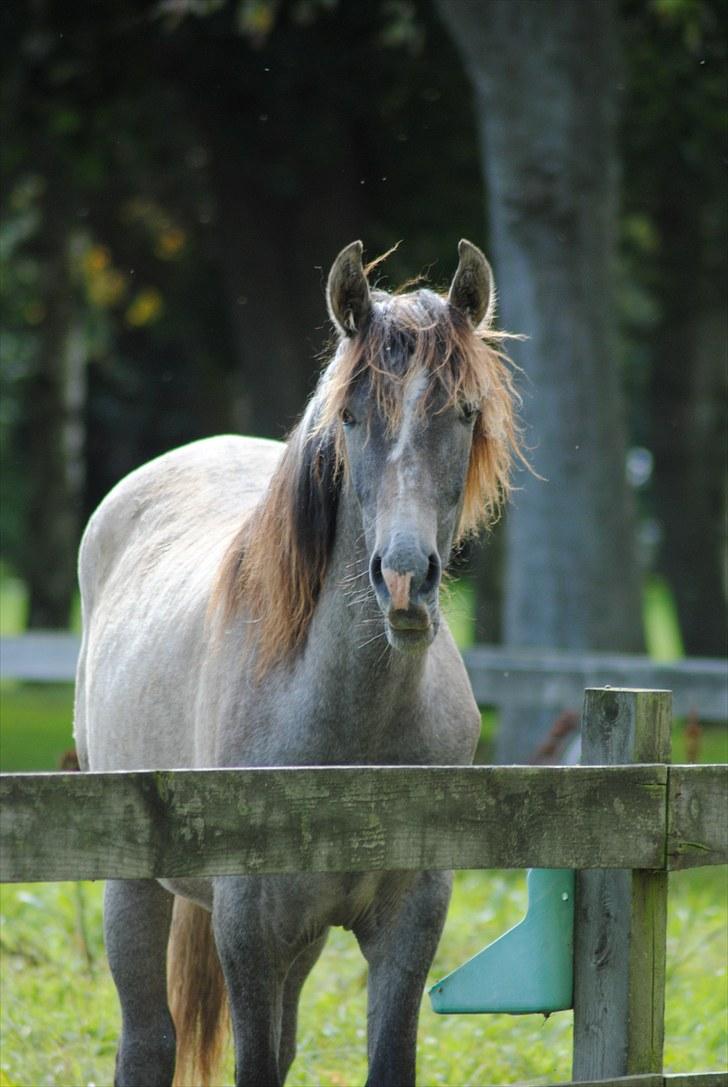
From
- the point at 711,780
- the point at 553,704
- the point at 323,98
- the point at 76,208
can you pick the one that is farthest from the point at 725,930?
the point at 76,208

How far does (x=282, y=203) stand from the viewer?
1520 cm

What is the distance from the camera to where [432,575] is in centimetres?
329

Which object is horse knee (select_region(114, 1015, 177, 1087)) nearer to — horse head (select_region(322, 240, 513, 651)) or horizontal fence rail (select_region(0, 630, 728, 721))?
horse head (select_region(322, 240, 513, 651))

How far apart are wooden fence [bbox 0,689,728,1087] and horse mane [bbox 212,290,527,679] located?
716 millimetres

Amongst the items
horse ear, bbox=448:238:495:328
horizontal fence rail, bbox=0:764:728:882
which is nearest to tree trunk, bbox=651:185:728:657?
horse ear, bbox=448:238:495:328

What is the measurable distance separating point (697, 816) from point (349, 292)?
1472 millimetres

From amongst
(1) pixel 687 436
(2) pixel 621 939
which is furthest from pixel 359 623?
(1) pixel 687 436

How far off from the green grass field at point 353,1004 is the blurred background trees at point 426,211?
12.0ft

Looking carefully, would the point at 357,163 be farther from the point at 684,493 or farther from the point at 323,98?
the point at 684,493

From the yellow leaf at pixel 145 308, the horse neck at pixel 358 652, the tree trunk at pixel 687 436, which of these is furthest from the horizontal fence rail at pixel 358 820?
the yellow leaf at pixel 145 308

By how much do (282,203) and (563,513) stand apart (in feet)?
20.5

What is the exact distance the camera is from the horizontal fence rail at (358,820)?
2.77 meters

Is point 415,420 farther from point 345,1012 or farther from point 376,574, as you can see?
point 345,1012

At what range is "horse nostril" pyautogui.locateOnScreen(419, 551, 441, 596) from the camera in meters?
3.28
